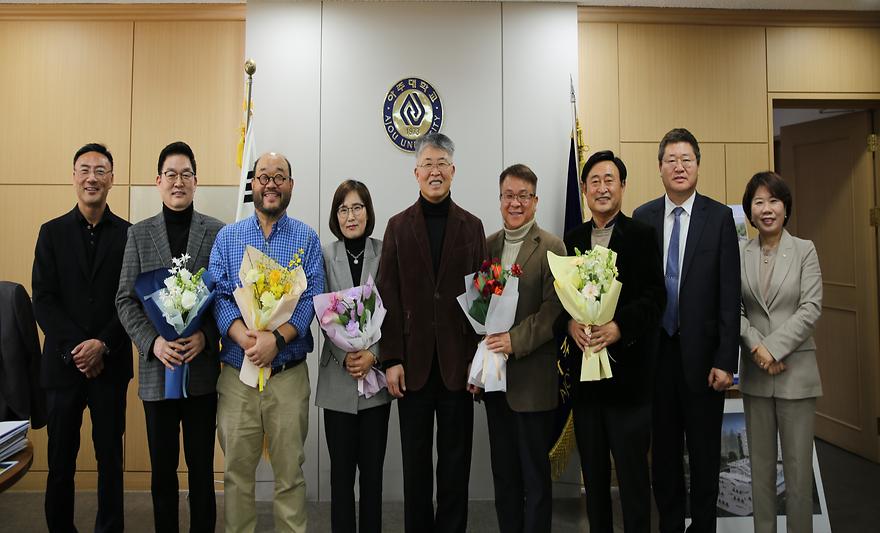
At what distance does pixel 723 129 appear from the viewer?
4.32m

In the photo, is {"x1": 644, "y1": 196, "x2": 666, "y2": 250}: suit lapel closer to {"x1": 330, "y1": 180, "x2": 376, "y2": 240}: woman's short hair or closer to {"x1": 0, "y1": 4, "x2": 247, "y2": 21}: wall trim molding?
{"x1": 330, "y1": 180, "x2": 376, "y2": 240}: woman's short hair

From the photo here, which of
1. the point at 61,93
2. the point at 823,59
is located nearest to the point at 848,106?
the point at 823,59

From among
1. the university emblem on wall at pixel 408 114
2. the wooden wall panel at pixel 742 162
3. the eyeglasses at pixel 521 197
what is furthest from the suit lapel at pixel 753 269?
the university emblem on wall at pixel 408 114

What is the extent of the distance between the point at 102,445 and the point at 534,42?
360 cm

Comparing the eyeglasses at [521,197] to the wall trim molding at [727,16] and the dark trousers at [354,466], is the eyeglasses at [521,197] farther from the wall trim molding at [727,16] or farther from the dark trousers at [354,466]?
the wall trim molding at [727,16]

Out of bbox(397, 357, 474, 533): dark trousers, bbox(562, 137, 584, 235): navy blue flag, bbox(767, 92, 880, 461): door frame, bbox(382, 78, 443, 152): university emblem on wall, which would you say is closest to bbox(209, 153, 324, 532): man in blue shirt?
bbox(397, 357, 474, 533): dark trousers

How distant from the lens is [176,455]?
2674 millimetres

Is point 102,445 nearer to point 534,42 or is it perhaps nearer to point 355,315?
point 355,315

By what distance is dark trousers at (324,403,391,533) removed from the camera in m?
2.64

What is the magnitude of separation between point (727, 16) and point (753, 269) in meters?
2.45

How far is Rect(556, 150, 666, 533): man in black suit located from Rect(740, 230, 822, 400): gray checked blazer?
0.64 metres

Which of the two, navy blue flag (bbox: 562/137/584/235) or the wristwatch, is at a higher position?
navy blue flag (bbox: 562/137/584/235)

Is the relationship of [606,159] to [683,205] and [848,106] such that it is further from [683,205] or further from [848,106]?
[848,106]

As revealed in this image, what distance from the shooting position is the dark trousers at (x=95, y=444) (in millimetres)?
2793
